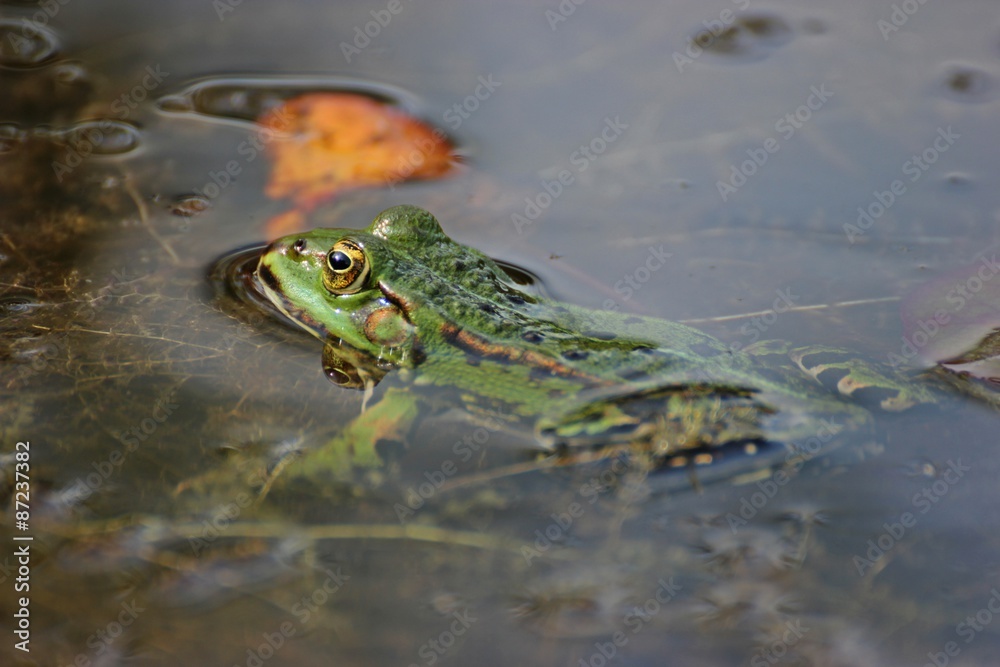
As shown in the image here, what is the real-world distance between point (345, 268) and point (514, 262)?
49.7 inches

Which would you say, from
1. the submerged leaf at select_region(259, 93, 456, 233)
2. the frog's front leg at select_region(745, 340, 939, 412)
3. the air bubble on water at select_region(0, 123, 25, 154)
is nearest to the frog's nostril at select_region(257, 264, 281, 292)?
the submerged leaf at select_region(259, 93, 456, 233)

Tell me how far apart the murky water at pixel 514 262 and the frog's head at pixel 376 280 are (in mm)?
271

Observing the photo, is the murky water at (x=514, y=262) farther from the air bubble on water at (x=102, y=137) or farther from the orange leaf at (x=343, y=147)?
the orange leaf at (x=343, y=147)

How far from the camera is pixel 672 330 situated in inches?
178

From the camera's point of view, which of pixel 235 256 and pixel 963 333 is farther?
pixel 235 256

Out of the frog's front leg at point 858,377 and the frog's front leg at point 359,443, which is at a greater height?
the frog's front leg at point 858,377

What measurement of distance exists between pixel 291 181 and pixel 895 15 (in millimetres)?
5081

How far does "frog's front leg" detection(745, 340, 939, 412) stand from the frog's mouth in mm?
2470

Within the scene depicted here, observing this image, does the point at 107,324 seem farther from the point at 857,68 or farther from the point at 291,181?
the point at 857,68

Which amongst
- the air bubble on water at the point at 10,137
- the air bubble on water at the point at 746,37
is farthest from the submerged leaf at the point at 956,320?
the air bubble on water at the point at 10,137

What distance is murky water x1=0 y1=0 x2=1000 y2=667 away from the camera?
11.5ft

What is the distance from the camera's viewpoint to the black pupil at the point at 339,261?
4.25 metres

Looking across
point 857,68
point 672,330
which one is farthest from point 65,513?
point 857,68

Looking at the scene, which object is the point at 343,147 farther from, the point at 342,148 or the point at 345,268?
the point at 345,268
